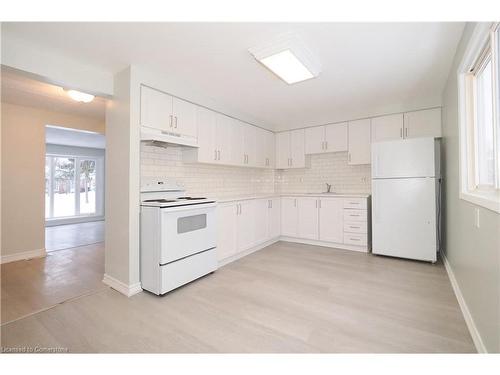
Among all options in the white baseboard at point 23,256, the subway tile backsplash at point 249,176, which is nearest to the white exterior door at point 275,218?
the subway tile backsplash at point 249,176

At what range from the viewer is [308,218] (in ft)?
14.3

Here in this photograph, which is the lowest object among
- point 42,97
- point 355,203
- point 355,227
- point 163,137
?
point 355,227

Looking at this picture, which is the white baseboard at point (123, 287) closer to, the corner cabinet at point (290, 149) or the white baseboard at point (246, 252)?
the white baseboard at point (246, 252)

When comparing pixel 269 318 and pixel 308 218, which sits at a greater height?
pixel 308 218

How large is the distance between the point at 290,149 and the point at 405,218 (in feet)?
7.74

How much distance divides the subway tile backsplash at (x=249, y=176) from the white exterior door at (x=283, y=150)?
318mm

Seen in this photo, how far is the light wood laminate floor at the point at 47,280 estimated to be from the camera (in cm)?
222

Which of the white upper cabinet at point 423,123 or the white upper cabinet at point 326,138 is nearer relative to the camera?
the white upper cabinet at point 423,123

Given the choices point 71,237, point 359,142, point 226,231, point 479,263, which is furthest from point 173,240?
point 71,237

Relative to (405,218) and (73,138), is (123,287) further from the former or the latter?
(73,138)

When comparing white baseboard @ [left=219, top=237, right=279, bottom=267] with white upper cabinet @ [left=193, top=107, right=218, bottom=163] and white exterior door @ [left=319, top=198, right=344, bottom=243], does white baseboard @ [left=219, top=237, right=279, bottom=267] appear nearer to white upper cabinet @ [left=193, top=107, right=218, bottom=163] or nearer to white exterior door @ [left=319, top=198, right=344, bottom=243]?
white exterior door @ [left=319, top=198, right=344, bottom=243]

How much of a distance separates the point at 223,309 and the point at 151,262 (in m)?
0.88

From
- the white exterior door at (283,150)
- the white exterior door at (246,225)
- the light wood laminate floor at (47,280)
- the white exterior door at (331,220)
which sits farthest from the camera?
the white exterior door at (283,150)
